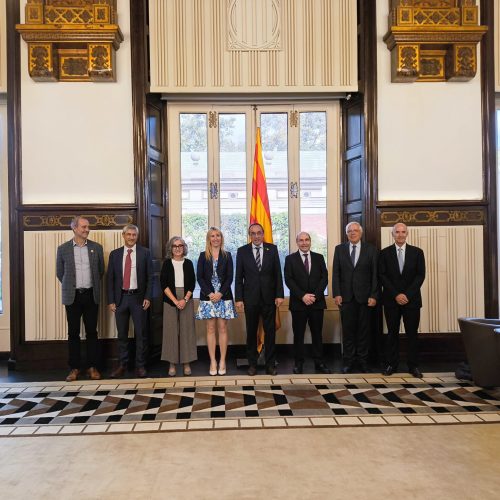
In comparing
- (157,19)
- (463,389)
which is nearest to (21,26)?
(157,19)

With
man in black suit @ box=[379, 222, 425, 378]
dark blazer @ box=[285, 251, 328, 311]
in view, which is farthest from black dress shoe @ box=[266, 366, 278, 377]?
man in black suit @ box=[379, 222, 425, 378]

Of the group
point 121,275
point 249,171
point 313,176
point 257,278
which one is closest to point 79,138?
point 121,275

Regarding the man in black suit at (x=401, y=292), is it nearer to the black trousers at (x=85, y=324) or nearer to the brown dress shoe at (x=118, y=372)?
the brown dress shoe at (x=118, y=372)

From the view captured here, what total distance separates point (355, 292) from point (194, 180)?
2404mm

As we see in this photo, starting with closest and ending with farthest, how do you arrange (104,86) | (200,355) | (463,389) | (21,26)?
(463,389), (21,26), (104,86), (200,355)

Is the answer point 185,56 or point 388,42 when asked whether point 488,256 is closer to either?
point 388,42

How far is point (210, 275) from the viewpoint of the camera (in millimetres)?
5508

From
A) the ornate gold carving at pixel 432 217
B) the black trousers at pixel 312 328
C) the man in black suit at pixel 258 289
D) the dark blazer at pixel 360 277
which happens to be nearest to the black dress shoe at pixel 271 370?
the man in black suit at pixel 258 289

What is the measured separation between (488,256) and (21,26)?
557 cm

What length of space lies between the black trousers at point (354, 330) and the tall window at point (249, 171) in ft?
3.80

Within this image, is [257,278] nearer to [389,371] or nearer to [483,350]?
[389,371]

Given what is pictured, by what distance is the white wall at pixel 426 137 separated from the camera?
6.04 metres

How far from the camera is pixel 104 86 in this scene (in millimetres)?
5938

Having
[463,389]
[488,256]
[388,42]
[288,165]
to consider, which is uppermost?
[388,42]
